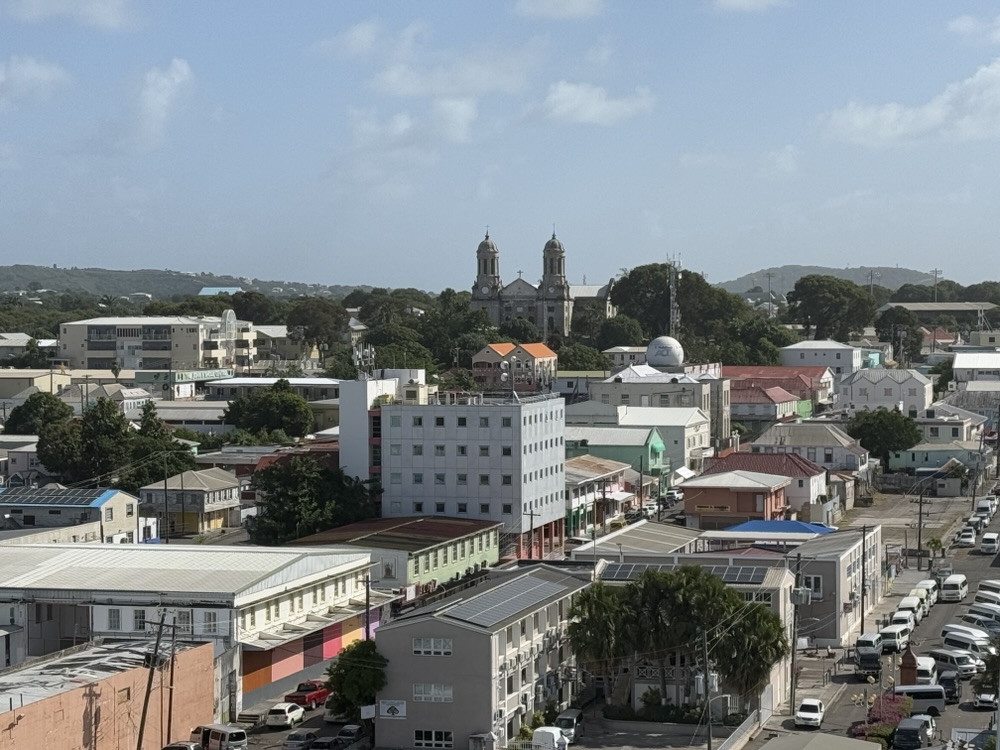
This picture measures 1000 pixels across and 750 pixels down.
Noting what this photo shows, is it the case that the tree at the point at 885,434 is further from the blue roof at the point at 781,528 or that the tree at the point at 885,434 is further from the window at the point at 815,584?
the window at the point at 815,584

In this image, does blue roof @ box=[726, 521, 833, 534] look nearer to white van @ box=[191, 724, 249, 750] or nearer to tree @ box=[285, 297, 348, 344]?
white van @ box=[191, 724, 249, 750]

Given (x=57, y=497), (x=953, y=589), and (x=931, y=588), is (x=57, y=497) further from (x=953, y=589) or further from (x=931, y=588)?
(x=953, y=589)

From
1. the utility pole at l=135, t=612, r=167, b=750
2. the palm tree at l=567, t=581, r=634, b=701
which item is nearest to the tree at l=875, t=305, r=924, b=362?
the palm tree at l=567, t=581, r=634, b=701

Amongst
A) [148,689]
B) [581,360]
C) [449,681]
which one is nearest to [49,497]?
[148,689]

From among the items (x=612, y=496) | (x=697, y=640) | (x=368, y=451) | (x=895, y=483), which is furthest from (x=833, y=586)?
(x=895, y=483)

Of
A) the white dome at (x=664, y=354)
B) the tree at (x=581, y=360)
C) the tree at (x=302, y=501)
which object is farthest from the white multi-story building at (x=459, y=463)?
the tree at (x=581, y=360)
